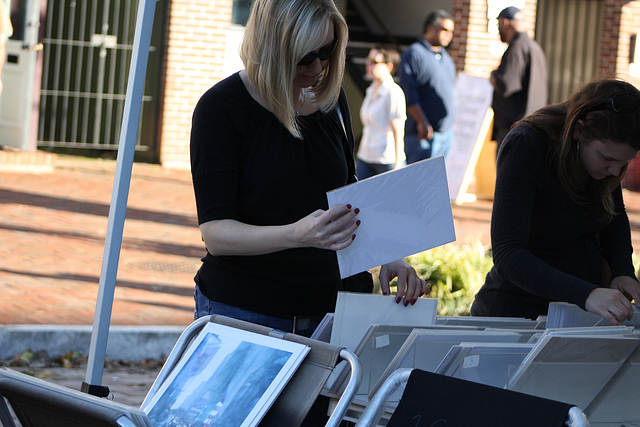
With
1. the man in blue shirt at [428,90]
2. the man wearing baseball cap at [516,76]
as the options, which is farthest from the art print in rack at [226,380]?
the man wearing baseball cap at [516,76]

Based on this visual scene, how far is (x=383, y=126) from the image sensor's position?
8.62 m

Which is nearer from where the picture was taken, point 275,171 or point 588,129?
point 275,171

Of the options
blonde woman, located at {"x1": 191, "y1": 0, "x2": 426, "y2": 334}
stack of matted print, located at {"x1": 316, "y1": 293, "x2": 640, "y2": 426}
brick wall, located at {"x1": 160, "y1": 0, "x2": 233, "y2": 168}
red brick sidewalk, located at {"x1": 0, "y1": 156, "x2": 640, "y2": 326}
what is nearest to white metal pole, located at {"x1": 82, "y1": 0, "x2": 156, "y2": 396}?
blonde woman, located at {"x1": 191, "y1": 0, "x2": 426, "y2": 334}

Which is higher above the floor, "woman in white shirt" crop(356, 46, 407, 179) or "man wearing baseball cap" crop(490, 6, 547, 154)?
"man wearing baseball cap" crop(490, 6, 547, 154)

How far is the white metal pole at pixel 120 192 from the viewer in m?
3.20

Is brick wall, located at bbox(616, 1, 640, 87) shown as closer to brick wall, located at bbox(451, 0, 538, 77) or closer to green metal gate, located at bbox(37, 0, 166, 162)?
brick wall, located at bbox(451, 0, 538, 77)

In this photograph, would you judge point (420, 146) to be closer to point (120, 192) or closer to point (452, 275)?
point (452, 275)

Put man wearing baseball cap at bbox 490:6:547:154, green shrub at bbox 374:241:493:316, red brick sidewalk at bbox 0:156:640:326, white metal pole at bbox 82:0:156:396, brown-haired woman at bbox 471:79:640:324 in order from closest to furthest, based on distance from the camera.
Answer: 1. brown-haired woman at bbox 471:79:640:324
2. white metal pole at bbox 82:0:156:396
3. green shrub at bbox 374:241:493:316
4. red brick sidewalk at bbox 0:156:640:326
5. man wearing baseball cap at bbox 490:6:547:154

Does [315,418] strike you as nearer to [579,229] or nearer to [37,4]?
[579,229]

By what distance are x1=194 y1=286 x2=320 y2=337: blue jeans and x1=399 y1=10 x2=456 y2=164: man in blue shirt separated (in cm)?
641

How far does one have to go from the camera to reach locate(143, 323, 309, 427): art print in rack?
94.9 inches

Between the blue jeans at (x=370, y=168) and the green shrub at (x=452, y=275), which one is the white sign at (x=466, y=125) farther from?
the green shrub at (x=452, y=275)

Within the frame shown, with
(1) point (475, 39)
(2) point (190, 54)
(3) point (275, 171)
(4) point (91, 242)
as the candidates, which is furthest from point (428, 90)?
(3) point (275, 171)

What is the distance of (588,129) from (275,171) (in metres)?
1.10
